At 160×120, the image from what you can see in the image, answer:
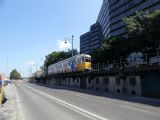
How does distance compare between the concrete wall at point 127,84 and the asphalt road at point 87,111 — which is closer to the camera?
the asphalt road at point 87,111

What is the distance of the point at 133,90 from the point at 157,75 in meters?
6.43

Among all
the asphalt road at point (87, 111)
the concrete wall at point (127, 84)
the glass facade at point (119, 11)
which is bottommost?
the asphalt road at point (87, 111)

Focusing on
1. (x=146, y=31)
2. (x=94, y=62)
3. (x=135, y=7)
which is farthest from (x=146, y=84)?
(x=135, y=7)

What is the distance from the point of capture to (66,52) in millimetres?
129250

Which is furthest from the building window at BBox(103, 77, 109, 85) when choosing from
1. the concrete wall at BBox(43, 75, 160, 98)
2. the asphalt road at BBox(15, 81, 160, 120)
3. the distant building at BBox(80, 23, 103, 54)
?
the distant building at BBox(80, 23, 103, 54)

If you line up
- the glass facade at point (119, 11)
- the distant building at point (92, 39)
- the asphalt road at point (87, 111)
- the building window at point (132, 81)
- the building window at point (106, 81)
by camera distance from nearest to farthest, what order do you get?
1. the asphalt road at point (87, 111)
2. the building window at point (132, 81)
3. the building window at point (106, 81)
4. the glass facade at point (119, 11)
5. the distant building at point (92, 39)

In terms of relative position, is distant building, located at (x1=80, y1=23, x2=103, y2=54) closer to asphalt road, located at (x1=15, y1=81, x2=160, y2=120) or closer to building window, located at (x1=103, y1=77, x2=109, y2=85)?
building window, located at (x1=103, y1=77, x2=109, y2=85)

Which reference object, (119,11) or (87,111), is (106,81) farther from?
(119,11)

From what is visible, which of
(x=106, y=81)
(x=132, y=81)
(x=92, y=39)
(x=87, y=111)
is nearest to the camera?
(x=87, y=111)

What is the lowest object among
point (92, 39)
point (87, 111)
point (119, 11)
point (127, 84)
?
point (87, 111)

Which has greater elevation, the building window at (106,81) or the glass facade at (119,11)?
the glass facade at (119,11)

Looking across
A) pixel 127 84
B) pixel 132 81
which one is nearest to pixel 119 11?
pixel 127 84

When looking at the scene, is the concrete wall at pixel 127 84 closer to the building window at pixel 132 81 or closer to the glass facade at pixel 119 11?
the building window at pixel 132 81

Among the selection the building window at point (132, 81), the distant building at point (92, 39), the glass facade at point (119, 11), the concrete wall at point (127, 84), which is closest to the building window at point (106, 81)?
the concrete wall at point (127, 84)
